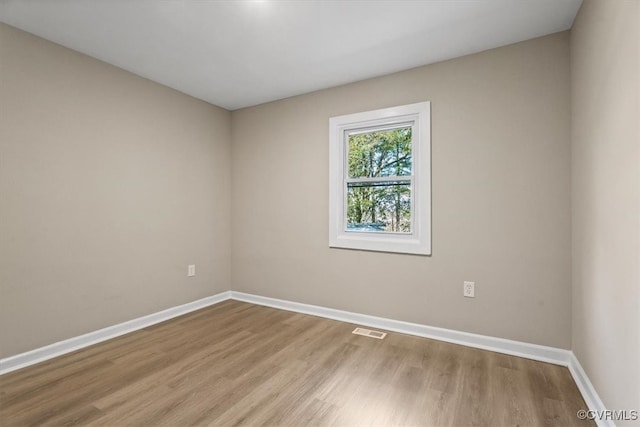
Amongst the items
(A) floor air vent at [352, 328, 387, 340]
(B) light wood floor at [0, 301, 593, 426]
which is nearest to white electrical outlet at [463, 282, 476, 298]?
(B) light wood floor at [0, 301, 593, 426]

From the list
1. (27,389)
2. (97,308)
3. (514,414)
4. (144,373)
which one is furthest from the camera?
(97,308)

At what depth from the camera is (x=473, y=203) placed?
2582mm

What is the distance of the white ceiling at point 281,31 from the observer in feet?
6.58

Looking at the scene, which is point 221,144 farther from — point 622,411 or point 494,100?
point 622,411

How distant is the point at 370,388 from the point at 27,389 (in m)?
2.18

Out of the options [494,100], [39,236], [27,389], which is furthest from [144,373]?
[494,100]

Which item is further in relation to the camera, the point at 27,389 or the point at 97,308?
the point at 97,308

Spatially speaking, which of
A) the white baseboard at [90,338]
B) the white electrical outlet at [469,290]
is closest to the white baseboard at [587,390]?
the white electrical outlet at [469,290]

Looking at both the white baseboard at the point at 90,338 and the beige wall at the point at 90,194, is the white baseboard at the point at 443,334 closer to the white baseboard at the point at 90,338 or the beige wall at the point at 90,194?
the white baseboard at the point at 90,338

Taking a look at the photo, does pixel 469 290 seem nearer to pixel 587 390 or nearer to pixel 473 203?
pixel 473 203

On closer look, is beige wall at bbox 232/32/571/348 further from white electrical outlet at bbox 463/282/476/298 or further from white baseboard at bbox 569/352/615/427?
white baseboard at bbox 569/352/615/427

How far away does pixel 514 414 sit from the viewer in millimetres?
1712

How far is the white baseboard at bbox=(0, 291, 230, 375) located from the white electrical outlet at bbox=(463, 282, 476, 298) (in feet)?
9.34

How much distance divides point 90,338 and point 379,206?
2866mm
